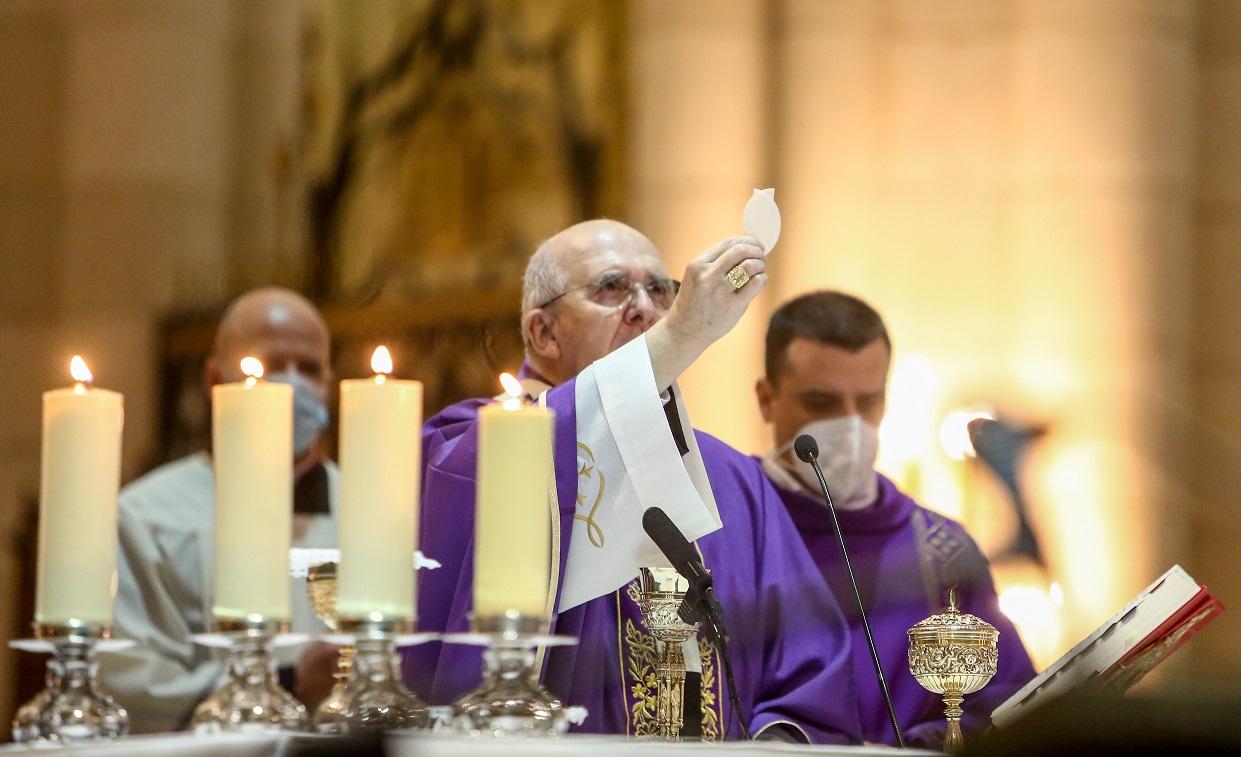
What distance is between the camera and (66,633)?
1738 millimetres

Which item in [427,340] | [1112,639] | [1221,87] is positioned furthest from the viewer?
[427,340]

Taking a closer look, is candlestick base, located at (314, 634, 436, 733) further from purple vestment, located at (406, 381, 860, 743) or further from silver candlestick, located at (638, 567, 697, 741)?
purple vestment, located at (406, 381, 860, 743)

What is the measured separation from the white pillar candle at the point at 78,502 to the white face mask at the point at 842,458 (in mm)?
3140

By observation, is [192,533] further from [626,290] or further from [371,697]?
[371,697]

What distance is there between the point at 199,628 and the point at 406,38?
336 centimetres

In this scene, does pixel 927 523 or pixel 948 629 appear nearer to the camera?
pixel 948 629

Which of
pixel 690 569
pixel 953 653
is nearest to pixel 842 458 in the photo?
pixel 953 653

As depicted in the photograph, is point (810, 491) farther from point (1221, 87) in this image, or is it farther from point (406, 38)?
point (406, 38)

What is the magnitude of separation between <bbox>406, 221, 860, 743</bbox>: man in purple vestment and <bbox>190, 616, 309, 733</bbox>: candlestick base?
57.1 inches

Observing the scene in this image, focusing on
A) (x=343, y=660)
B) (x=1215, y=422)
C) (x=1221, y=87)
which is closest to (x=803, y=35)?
(x=1221, y=87)

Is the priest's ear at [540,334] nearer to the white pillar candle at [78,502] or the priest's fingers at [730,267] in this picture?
the priest's fingers at [730,267]

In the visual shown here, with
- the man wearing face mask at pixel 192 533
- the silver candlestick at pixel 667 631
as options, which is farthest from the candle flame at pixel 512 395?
the man wearing face mask at pixel 192 533

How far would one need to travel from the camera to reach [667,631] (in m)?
3.15

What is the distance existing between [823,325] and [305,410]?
6.09 ft
